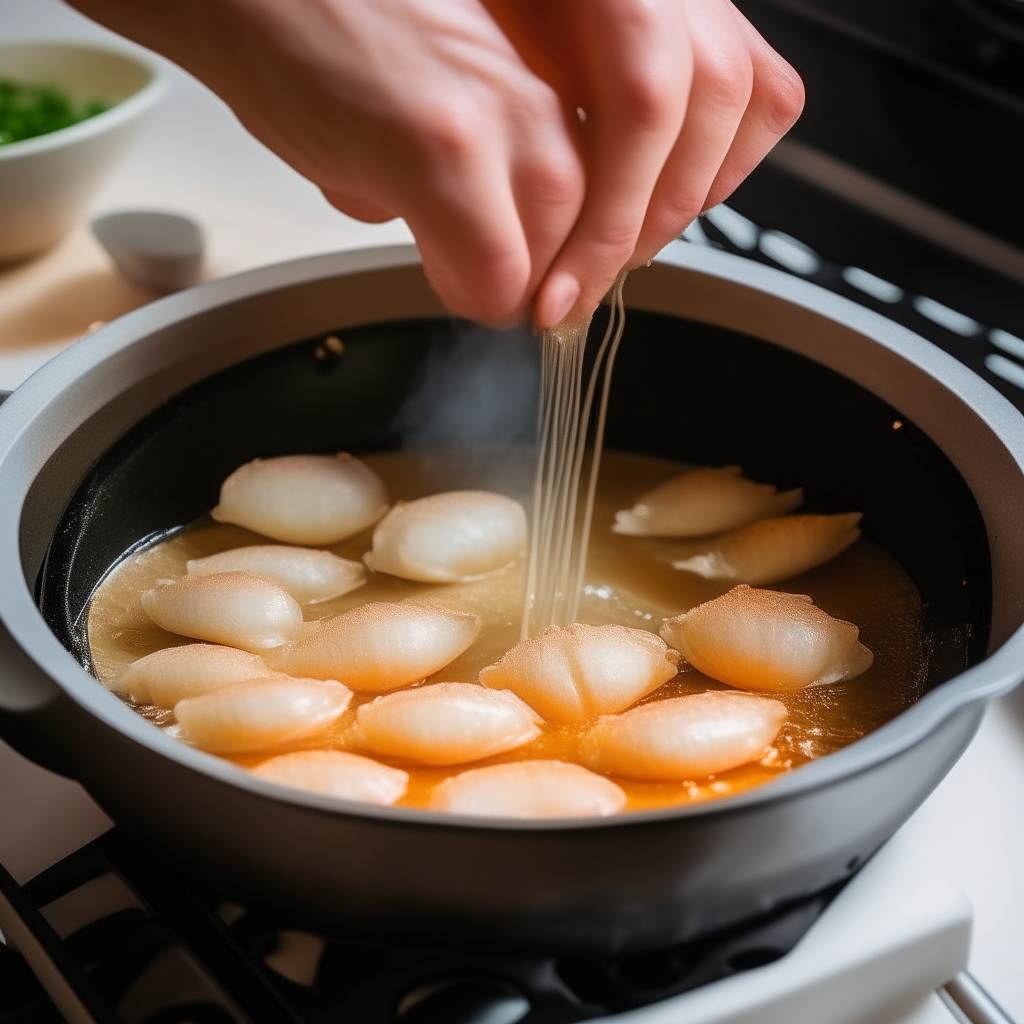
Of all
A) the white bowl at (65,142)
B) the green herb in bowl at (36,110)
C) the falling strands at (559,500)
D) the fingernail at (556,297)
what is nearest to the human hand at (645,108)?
the fingernail at (556,297)

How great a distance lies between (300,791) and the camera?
426 millimetres

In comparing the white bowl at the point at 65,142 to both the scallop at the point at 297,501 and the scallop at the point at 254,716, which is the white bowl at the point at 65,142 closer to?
the scallop at the point at 297,501

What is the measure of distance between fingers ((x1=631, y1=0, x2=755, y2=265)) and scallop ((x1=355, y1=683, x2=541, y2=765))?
9.2 inches

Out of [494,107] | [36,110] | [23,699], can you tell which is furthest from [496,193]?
[36,110]

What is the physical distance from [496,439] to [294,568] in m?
0.19

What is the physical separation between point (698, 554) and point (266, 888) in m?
0.36

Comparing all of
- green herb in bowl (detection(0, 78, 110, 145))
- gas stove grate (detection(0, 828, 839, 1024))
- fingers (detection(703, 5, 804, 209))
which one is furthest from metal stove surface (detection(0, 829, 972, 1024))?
green herb in bowl (detection(0, 78, 110, 145))

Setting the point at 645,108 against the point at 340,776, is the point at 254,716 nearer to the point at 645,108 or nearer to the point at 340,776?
the point at 340,776

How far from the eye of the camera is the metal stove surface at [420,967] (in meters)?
0.48

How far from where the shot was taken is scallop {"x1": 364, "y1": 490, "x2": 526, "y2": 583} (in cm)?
70

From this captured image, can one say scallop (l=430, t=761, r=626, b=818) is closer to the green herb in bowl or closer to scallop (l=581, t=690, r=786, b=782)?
scallop (l=581, t=690, r=786, b=782)

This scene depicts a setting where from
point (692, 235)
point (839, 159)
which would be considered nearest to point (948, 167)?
point (839, 159)

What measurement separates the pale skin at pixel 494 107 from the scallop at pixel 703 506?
0.24 meters

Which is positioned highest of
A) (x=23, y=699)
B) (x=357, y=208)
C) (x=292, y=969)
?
(x=357, y=208)
